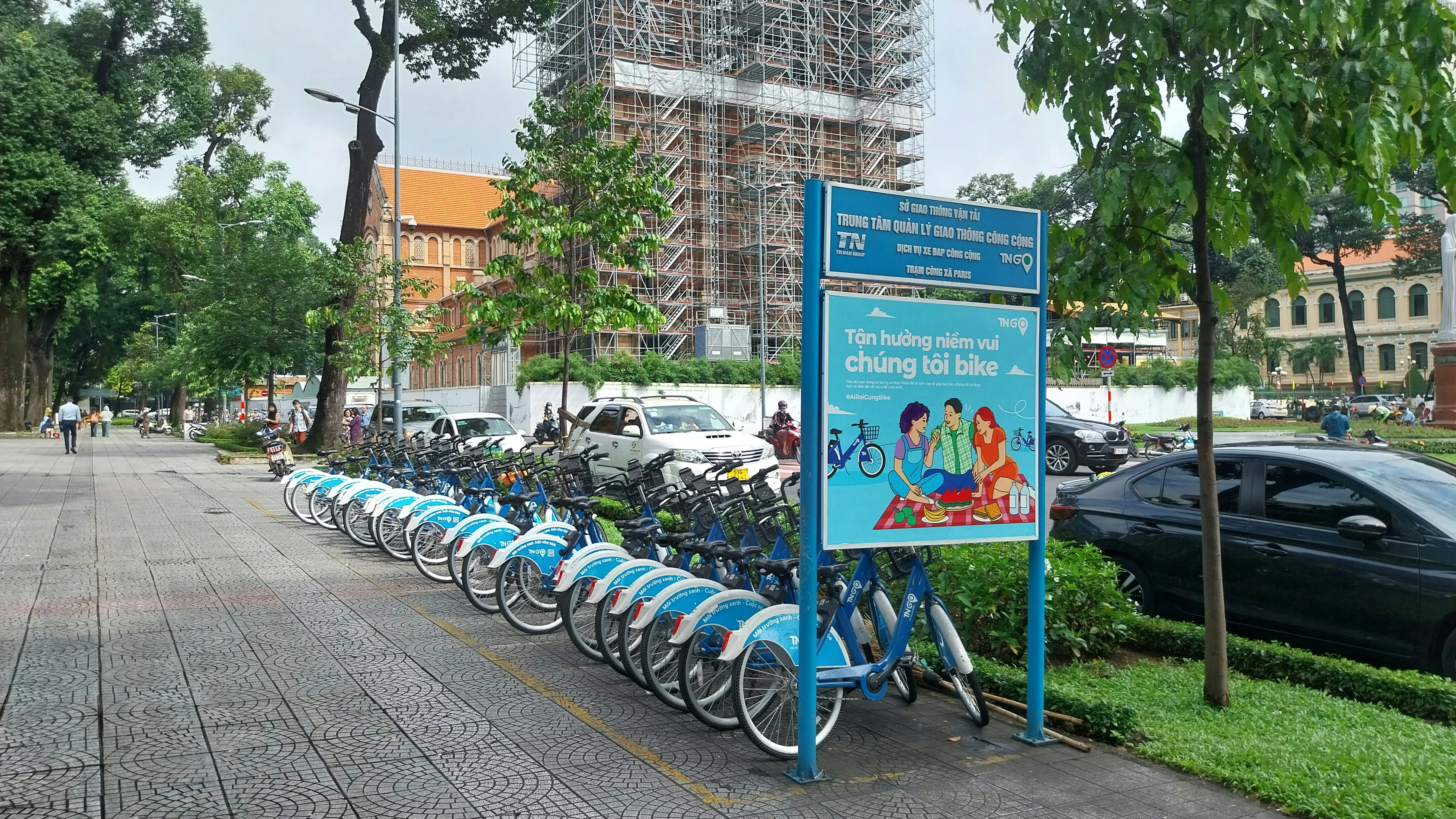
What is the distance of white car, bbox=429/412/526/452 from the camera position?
76.6 feet

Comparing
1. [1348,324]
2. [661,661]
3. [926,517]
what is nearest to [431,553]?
[661,661]

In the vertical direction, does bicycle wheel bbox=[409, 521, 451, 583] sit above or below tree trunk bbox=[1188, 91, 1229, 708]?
below

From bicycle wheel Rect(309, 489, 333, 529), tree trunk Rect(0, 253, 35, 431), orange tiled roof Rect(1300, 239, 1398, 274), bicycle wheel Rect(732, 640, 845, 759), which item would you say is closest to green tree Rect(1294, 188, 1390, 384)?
orange tiled roof Rect(1300, 239, 1398, 274)

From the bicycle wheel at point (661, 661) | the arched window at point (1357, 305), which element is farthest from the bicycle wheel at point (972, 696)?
the arched window at point (1357, 305)

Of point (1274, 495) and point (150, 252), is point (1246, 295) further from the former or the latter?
point (1274, 495)

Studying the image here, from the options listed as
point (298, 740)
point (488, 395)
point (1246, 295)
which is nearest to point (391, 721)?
point (298, 740)

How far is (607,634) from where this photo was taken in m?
6.74

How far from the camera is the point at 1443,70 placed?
512 cm

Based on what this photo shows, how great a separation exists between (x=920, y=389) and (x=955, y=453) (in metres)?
0.36

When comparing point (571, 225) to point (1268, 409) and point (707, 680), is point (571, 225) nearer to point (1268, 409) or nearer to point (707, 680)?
point (707, 680)

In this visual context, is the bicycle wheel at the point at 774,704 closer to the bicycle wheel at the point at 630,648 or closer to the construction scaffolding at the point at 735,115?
the bicycle wheel at the point at 630,648

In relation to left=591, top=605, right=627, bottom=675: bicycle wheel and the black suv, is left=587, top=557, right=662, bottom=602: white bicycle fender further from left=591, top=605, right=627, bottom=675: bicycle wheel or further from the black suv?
the black suv

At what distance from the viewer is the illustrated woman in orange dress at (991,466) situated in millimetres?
5379

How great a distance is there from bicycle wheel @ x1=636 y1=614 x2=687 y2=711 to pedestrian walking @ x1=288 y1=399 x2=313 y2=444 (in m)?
28.6
